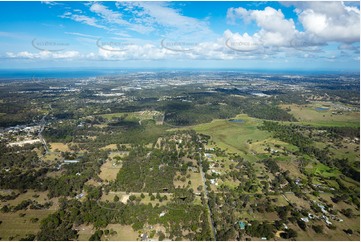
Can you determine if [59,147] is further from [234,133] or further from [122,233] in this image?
[234,133]

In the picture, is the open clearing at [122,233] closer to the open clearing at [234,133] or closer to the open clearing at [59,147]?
the open clearing at [234,133]

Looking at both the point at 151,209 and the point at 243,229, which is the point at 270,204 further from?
the point at 151,209

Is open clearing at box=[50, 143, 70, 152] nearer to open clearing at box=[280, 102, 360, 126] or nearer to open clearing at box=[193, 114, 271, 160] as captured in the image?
open clearing at box=[193, 114, 271, 160]

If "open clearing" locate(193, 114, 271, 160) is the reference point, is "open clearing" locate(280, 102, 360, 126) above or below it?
above

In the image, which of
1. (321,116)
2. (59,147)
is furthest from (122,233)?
(321,116)

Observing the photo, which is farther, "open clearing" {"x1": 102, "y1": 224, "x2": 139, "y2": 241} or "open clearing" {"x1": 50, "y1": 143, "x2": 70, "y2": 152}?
"open clearing" {"x1": 50, "y1": 143, "x2": 70, "y2": 152}

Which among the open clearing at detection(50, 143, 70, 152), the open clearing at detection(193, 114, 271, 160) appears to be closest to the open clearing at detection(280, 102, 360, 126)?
the open clearing at detection(193, 114, 271, 160)

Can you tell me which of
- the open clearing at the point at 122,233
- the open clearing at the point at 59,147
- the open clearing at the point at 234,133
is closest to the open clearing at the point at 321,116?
the open clearing at the point at 234,133

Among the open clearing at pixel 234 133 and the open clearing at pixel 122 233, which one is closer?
the open clearing at pixel 122 233

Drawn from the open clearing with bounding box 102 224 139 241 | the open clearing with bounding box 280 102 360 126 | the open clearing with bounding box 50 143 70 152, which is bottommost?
the open clearing with bounding box 102 224 139 241

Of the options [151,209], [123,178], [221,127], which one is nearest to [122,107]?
[221,127]

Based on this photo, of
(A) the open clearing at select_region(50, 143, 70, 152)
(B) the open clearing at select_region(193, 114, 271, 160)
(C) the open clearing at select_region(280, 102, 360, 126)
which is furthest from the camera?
(C) the open clearing at select_region(280, 102, 360, 126)
